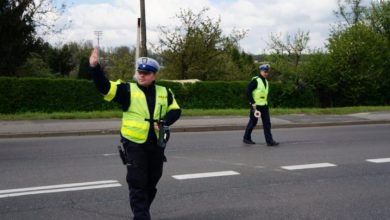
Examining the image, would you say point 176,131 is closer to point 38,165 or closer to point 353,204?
point 38,165

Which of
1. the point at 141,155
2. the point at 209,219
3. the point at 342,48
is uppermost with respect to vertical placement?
the point at 342,48

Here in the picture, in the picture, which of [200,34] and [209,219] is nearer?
[209,219]

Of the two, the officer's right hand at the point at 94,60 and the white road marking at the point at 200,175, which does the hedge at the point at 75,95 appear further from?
the officer's right hand at the point at 94,60

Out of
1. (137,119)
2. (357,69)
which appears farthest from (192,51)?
(137,119)

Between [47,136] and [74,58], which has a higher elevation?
[74,58]

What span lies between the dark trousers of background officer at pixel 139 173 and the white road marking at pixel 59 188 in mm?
2198

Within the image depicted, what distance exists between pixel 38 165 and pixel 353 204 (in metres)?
5.20

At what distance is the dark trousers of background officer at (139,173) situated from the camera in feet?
16.8

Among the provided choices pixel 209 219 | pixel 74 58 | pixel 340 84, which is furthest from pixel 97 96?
pixel 74 58

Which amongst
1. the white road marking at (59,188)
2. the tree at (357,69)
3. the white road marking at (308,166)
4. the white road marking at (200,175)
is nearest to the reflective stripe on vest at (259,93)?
the white road marking at (308,166)

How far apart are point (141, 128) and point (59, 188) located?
8.38 feet

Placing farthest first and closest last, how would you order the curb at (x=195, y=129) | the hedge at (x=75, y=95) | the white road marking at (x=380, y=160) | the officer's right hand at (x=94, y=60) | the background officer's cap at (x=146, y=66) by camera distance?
the hedge at (x=75, y=95)
the curb at (x=195, y=129)
the white road marking at (x=380, y=160)
the background officer's cap at (x=146, y=66)
the officer's right hand at (x=94, y=60)

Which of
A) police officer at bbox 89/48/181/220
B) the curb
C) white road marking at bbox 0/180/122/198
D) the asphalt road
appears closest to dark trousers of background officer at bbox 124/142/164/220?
police officer at bbox 89/48/181/220

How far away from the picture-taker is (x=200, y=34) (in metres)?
28.6
